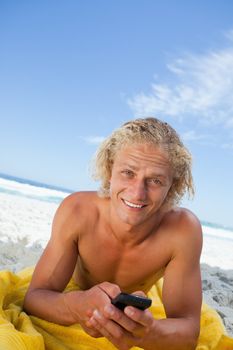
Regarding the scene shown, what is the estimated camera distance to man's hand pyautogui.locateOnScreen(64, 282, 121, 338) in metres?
1.88

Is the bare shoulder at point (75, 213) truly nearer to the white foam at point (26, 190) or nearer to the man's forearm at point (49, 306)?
the man's forearm at point (49, 306)

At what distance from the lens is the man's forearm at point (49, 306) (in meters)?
2.25

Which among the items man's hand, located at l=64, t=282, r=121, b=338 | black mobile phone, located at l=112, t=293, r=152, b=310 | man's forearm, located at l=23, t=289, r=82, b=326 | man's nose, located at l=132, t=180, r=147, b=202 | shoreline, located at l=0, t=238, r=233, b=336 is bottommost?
shoreline, located at l=0, t=238, r=233, b=336

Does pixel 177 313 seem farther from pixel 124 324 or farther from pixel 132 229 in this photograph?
pixel 124 324

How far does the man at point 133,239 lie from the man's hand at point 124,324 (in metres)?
0.06

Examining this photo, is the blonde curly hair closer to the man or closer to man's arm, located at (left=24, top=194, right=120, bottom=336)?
the man

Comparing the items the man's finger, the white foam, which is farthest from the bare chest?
the white foam

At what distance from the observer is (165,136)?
8.15ft

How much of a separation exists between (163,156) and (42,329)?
3.55 ft

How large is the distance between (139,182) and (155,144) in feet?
0.78

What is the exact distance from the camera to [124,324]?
1.81 metres

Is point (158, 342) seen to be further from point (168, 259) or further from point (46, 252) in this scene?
point (46, 252)

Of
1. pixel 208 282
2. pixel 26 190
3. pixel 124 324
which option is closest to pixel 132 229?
pixel 124 324

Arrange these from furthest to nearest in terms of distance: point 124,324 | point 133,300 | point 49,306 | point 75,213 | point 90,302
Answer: point 75,213, point 49,306, point 90,302, point 124,324, point 133,300
